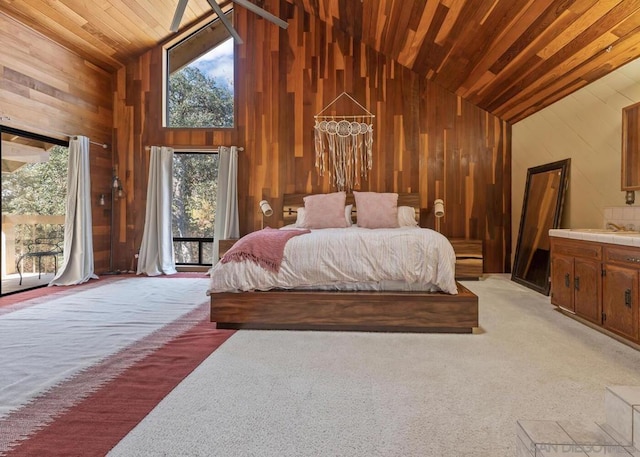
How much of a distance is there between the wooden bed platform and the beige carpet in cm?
9

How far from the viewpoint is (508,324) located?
9.59ft

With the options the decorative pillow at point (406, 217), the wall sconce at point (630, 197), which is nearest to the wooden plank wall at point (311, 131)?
the decorative pillow at point (406, 217)

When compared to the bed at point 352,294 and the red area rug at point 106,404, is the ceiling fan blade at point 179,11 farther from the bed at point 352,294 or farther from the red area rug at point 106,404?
the red area rug at point 106,404

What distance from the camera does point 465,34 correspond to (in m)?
3.79

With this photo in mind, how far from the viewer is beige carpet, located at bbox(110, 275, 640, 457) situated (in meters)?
1.41

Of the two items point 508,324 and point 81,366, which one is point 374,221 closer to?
point 508,324

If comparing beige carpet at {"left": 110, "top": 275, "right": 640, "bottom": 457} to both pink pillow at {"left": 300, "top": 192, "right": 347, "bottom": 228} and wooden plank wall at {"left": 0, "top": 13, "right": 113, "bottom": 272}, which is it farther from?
wooden plank wall at {"left": 0, "top": 13, "right": 113, "bottom": 272}

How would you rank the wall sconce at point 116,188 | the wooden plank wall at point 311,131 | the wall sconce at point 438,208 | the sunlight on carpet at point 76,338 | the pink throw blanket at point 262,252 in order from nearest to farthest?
1. the sunlight on carpet at point 76,338
2. the pink throw blanket at point 262,252
3. the wall sconce at point 438,208
4. the wooden plank wall at point 311,131
5. the wall sconce at point 116,188

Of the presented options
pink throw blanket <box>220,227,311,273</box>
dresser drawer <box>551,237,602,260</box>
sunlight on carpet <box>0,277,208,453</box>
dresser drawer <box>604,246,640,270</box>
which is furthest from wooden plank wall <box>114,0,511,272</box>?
dresser drawer <box>604,246,640,270</box>

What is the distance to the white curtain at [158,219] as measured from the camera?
17.1ft

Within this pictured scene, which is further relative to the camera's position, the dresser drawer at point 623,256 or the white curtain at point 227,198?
the white curtain at point 227,198

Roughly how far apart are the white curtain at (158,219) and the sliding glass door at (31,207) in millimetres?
982

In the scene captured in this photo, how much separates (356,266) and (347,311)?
Answer: 338 millimetres

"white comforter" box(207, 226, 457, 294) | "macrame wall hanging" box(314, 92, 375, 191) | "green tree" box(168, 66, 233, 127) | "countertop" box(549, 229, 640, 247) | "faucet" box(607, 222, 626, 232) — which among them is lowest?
"white comforter" box(207, 226, 457, 294)
